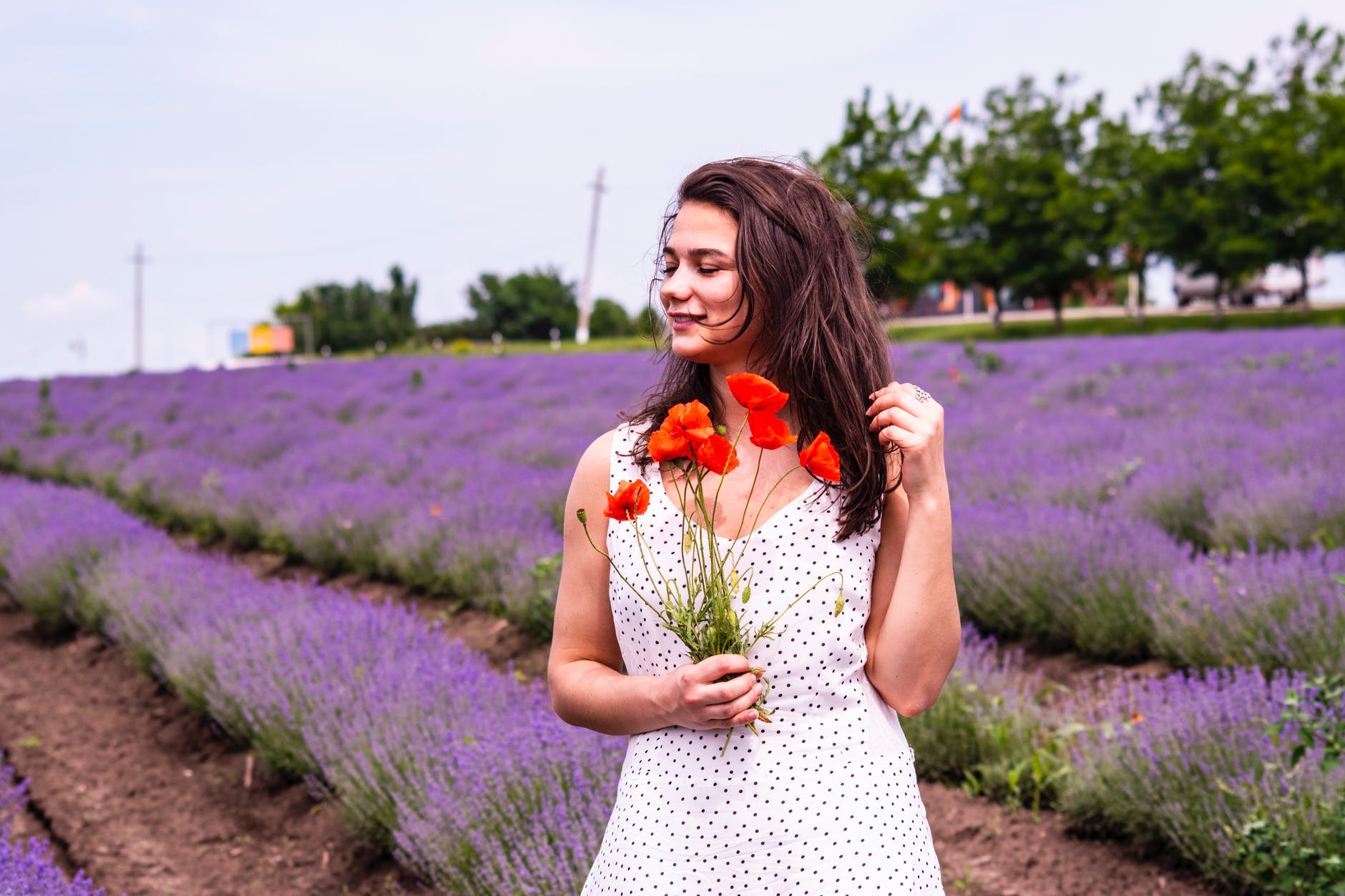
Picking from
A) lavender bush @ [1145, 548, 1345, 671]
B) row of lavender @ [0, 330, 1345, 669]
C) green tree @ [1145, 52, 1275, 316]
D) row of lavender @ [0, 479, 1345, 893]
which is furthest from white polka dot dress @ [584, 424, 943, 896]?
green tree @ [1145, 52, 1275, 316]

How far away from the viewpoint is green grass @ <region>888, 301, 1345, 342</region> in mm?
30391

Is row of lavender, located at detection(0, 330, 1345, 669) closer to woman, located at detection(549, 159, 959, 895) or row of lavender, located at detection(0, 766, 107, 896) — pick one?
woman, located at detection(549, 159, 959, 895)

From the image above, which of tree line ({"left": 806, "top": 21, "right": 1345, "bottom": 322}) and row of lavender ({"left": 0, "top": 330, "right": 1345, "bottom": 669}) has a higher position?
tree line ({"left": 806, "top": 21, "right": 1345, "bottom": 322})

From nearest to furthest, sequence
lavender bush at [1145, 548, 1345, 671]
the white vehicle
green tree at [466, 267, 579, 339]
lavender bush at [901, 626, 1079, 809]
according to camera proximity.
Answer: lavender bush at [901, 626, 1079, 809], lavender bush at [1145, 548, 1345, 671], the white vehicle, green tree at [466, 267, 579, 339]

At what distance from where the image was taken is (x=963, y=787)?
3396 mm

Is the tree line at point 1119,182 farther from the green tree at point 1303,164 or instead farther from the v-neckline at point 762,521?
the v-neckline at point 762,521

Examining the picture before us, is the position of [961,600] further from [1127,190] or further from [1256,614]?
[1127,190]

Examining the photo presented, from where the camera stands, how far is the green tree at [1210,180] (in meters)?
31.8

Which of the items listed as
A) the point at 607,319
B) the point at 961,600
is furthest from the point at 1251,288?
the point at 961,600

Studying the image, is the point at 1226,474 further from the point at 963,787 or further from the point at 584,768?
the point at 584,768

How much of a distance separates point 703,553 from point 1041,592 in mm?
3502

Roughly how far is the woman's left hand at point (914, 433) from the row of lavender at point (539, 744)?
1.38 meters

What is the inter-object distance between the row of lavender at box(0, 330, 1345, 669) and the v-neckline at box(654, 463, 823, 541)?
138 cm

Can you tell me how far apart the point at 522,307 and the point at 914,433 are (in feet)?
187
